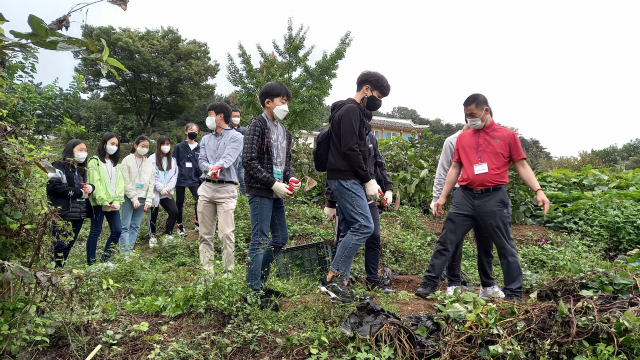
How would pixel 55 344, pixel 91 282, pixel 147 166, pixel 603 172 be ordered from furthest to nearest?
pixel 603 172 < pixel 147 166 < pixel 91 282 < pixel 55 344

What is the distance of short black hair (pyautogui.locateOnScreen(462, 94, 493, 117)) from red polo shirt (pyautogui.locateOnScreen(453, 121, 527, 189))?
0.66 feet

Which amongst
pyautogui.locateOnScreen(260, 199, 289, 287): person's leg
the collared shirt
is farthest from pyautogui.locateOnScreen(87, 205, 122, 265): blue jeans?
pyautogui.locateOnScreen(260, 199, 289, 287): person's leg

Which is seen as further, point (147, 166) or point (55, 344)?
point (147, 166)

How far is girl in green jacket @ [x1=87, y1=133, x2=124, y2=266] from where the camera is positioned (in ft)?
17.6

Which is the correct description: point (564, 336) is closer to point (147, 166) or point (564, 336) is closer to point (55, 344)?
point (55, 344)

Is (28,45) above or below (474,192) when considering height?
above

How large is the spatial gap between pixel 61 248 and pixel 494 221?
446cm

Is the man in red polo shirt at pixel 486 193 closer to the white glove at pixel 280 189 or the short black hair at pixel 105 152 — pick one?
the white glove at pixel 280 189

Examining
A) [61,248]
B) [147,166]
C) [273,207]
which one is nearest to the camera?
[273,207]

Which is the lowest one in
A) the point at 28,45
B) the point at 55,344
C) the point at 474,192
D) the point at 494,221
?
the point at 55,344

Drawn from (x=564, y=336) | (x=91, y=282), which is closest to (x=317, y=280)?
(x=91, y=282)

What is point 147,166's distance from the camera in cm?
650

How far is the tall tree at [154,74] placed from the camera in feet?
98.0

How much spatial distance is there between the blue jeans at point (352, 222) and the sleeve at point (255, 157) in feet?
2.12
